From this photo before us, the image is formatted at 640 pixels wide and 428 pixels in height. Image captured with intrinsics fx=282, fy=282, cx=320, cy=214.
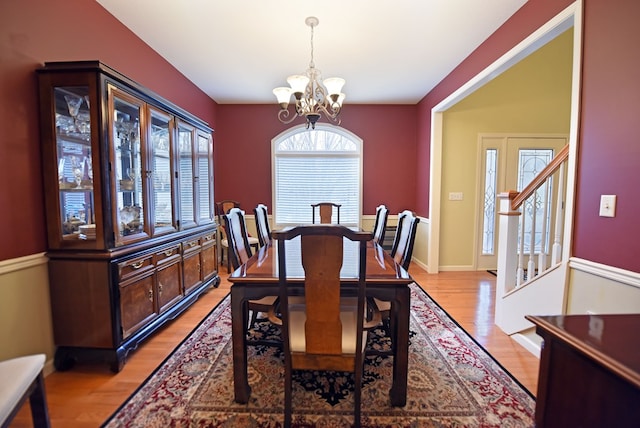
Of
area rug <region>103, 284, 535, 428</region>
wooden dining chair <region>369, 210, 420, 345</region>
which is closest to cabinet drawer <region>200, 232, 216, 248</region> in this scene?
area rug <region>103, 284, 535, 428</region>

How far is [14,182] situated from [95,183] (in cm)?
38

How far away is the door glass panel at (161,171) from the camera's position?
236 cm

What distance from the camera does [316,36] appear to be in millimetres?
2709

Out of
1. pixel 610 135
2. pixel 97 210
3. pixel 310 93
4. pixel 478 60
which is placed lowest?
pixel 97 210

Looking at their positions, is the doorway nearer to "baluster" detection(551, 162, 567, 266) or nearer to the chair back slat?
"baluster" detection(551, 162, 567, 266)

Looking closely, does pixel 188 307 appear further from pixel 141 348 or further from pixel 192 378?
pixel 192 378

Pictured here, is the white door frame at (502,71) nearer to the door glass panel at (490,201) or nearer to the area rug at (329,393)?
the door glass panel at (490,201)

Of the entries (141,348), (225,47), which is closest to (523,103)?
(225,47)

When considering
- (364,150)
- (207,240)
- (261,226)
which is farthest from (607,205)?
(364,150)

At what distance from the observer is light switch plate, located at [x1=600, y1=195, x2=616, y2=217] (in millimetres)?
1512

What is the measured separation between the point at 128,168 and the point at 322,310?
6.14ft

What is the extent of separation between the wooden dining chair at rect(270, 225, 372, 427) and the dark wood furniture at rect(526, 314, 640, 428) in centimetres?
65

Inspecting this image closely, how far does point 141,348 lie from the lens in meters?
2.17

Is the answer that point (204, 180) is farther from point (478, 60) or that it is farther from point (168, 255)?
point (478, 60)
